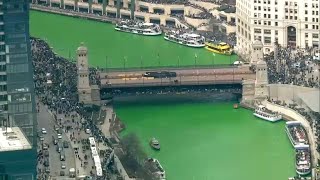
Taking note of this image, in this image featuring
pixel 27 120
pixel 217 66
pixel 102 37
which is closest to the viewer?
pixel 27 120

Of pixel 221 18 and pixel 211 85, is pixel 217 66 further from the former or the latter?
pixel 221 18

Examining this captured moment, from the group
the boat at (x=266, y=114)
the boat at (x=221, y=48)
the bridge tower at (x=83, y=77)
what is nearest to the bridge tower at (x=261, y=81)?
the boat at (x=266, y=114)

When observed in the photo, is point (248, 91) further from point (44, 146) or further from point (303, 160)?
point (44, 146)

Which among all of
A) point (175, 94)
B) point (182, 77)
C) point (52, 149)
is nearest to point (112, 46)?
point (182, 77)

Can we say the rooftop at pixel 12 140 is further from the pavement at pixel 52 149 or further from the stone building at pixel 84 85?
the stone building at pixel 84 85

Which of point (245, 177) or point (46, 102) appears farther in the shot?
point (46, 102)

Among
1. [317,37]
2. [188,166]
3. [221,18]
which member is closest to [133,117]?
[188,166]

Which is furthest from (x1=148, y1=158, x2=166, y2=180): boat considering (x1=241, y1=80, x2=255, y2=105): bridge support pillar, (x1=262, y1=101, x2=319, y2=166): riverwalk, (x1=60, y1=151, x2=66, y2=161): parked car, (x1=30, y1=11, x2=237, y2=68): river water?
(x1=30, y1=11, x2=237, y2=68): river water

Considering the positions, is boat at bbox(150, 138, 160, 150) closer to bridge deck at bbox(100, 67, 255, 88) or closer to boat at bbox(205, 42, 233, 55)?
bridge deck at bbox(100, 67, 255, 88)
